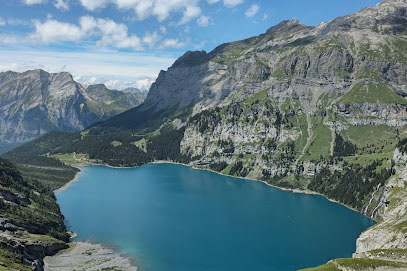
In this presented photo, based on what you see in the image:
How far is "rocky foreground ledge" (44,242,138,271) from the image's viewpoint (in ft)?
409

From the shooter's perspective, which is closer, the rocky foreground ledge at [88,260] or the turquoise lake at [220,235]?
the rocky foreground ledge at [88,260]

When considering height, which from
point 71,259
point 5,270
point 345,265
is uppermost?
point 345,265

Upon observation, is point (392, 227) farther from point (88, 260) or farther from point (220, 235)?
point (88, 260)

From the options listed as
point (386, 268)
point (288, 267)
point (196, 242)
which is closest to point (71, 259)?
point (196, 242)

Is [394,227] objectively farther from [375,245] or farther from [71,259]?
[71,259]

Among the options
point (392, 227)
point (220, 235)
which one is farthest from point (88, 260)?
point (392, 227)

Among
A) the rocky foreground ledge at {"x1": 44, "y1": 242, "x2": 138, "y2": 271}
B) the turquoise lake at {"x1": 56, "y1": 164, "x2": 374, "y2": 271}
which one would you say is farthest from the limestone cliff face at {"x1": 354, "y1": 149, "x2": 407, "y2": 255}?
the rocky foreground ledge at {"x1": 44, "y1": 242, "x2": 138, "y2": 271}

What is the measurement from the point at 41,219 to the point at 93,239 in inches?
803

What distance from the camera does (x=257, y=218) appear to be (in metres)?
185

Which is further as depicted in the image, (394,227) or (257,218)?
(257,218)

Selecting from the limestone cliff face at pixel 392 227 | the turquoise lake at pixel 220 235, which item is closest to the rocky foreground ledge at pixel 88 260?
the turquoise lake at pixel 220 235

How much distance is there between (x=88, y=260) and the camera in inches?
5133

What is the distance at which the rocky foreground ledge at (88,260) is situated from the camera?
12469 centimetres

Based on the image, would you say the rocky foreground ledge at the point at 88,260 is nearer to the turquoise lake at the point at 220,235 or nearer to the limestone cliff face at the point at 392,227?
the turquoise lake at the point at 220,235
